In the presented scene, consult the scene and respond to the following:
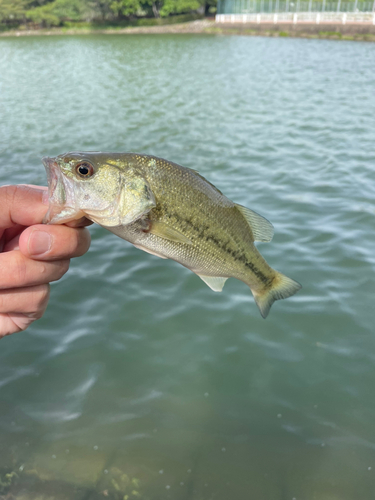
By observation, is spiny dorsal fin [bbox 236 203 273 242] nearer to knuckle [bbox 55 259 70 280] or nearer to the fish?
the fish

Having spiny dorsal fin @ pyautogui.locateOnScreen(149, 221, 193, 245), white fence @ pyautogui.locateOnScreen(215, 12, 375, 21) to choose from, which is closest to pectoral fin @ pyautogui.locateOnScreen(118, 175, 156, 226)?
spiny dorsal fin @ pyautogui.locateOnScreen(149, 221, 193, 245)

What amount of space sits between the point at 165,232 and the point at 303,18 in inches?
2493

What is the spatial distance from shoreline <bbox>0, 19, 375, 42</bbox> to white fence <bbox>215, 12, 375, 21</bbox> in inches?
56.6

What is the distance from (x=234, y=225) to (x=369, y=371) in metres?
3.23

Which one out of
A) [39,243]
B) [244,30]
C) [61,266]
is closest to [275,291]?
[61,266]

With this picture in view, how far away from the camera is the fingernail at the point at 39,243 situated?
2.10 m

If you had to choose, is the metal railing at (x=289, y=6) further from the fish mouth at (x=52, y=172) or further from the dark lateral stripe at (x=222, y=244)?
the fish mouth at (x=52, y=172)

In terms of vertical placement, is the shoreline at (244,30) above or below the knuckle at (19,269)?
above

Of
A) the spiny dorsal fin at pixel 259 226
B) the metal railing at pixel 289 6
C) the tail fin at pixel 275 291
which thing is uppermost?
the metal railing at pixel 289 6

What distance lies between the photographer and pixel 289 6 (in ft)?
201

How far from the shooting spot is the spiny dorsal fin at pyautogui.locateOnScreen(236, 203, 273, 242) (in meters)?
2.55

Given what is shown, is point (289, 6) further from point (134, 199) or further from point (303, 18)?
point (134, 199)

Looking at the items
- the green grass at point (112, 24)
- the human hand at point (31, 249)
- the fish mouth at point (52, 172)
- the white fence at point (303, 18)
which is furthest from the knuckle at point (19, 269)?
the green grass at point (112, 24)

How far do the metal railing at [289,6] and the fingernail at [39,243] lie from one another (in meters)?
61.2
